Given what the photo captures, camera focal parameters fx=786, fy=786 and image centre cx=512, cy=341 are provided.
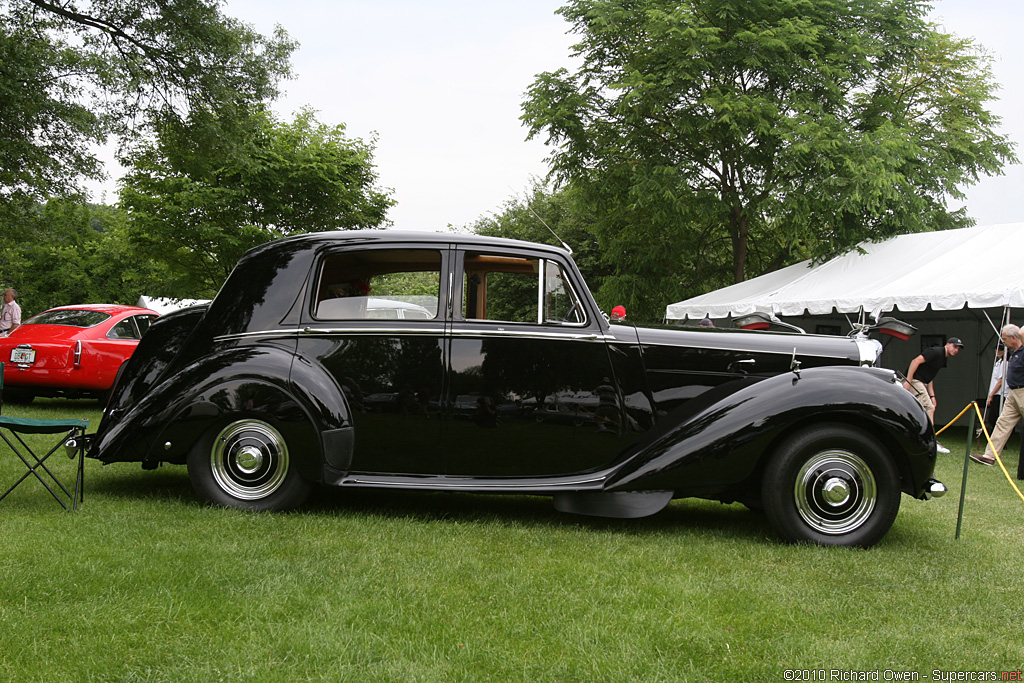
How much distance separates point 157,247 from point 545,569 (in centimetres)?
2675

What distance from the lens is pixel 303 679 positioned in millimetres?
2826

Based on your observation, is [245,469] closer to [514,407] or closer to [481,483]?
[481,483]

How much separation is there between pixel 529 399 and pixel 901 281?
10.9 metres

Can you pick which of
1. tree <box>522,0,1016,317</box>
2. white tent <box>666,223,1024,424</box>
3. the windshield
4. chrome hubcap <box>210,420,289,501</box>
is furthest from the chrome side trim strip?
tree <box>522,0,1016,317</box>

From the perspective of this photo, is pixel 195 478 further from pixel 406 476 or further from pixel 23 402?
pixel 23 402

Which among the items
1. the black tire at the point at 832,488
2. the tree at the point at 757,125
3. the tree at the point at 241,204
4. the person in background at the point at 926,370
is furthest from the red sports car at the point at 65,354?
the tree at the point at 241,204

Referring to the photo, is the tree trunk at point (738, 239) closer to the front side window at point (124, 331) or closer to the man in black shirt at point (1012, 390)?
the man in black shirt at point (1012, 390)

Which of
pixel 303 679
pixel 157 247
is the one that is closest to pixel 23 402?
pixel 303 679

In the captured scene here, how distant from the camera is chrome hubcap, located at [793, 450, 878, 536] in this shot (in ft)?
16.1

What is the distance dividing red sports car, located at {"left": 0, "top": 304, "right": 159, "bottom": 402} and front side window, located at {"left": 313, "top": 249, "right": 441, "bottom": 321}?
6.64m

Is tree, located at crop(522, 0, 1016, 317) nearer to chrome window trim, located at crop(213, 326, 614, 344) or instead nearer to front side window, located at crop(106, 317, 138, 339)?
front side window, located at crop(106, 317, 138, 339)

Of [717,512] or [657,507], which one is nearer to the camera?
[657,507]

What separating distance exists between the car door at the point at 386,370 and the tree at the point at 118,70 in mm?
11682

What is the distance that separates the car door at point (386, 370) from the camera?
5.17m
